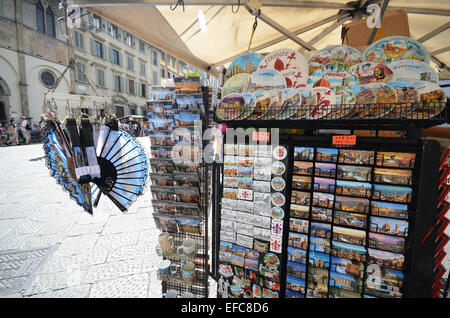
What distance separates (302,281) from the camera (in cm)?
152

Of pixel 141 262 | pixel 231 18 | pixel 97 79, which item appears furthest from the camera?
pixel 97 79

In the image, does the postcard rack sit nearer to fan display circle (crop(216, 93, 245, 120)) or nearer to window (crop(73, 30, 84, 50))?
fan display circle (crop(216, 93, 245, 120))

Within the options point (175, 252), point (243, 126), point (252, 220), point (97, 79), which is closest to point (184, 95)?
point (243, 126)

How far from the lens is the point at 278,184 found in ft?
4.98

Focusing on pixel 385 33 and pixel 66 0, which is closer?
pixel 385 33

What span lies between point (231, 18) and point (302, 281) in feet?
10.5

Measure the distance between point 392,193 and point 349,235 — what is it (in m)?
0.38

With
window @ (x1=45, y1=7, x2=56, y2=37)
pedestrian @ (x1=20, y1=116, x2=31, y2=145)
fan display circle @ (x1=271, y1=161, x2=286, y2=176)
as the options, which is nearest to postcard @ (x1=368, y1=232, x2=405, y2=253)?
fan display circle @ (x1=271, y1=161, x2=286, y2=176)

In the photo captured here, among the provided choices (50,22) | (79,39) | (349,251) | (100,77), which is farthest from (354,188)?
(50,22)

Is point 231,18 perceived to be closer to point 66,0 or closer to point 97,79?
point 66,0

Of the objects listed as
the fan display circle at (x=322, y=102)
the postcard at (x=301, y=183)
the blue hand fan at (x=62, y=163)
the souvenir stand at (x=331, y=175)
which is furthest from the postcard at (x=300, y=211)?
the blue hand fan at (x=62, y=163)

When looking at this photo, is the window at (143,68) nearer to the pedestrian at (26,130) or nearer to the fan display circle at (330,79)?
the pedestrian at (26,130)

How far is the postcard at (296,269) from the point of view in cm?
151

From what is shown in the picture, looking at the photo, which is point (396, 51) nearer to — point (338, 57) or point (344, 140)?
point (338, 57)
